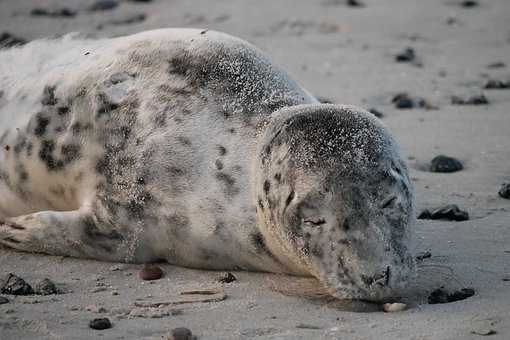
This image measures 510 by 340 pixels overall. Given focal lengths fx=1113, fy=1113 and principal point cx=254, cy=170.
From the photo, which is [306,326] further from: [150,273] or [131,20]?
[131,20]

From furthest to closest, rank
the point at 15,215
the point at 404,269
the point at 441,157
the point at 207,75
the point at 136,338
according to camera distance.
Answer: the point at 441,157
the point at 15,215
the point at 207,75
the point at 404,269
the point at 136,338

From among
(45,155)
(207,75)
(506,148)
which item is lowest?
(506,148)

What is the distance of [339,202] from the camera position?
3.58 metres

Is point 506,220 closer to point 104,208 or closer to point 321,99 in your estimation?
point 104,208

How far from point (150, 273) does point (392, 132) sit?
2.33 m

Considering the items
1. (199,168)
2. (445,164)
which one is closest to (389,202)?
(199,168)

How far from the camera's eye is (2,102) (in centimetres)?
477

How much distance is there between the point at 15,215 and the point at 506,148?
99.1 inches

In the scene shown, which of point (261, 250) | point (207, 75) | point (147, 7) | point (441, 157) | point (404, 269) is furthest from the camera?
point (147, 7)

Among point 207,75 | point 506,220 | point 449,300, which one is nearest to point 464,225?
point 506,220

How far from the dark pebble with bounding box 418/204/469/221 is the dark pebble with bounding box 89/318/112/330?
1689 mm

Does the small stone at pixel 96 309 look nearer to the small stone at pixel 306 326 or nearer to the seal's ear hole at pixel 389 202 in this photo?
the small stone at pixel 306 326

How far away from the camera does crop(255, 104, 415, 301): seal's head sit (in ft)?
11.6

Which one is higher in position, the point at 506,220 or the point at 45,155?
the point at 45,155
